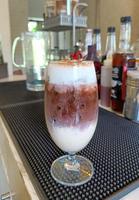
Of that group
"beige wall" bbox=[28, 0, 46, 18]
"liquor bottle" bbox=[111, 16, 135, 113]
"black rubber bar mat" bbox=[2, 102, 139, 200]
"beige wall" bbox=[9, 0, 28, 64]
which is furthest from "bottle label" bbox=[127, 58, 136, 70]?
"beige wall" bbox=[9, 0, 28, 64]

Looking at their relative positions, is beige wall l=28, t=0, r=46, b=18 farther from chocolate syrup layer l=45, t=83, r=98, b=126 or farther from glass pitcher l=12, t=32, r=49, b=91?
chocolate syrup layer l=45, t=83, r=98, b=126

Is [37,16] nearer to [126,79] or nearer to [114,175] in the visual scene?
[126,79]

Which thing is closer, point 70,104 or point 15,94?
point 70,104

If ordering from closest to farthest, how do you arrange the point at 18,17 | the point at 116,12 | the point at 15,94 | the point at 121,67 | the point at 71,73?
1. the point at 71,73
2. the point at 121,67
3. the point at 15,94
4. the point at 116,12
5. the point at 18,17

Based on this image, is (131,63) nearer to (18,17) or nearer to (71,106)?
(71,106)

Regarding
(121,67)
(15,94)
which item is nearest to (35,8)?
(15,94)

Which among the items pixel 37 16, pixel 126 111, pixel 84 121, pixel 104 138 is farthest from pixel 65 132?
pixel 37 16

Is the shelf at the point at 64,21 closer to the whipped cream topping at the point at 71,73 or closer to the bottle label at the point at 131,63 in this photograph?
the bottle label at the point at 131,63

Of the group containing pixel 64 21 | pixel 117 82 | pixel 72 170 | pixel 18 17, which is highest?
pixel 18 17
